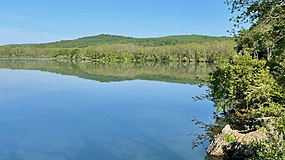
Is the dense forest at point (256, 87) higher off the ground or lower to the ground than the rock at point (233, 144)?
higher

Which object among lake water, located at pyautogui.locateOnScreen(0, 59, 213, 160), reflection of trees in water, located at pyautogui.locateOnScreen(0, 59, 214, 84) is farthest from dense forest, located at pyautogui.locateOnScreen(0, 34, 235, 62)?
lake water, located at pyautogui.locateOnScreen(0, 59, 213, 160)

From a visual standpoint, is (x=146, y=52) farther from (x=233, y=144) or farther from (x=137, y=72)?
(x=233, y=144)

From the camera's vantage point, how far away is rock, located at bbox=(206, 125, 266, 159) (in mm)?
9103

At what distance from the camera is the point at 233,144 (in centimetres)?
984

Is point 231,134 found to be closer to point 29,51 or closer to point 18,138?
point 18,138

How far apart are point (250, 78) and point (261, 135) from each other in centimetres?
433

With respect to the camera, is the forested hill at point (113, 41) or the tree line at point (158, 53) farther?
the forested hill at point (113, 41)

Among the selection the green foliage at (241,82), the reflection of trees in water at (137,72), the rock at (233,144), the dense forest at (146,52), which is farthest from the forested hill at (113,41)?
the rock at (233,144)

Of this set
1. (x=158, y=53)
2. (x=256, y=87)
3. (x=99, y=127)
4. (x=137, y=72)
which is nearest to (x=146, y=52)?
(x=158, y=53)

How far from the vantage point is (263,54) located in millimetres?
22125

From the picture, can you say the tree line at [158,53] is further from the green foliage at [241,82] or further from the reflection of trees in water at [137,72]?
the green foliage at [241,82]

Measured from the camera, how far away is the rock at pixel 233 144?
9103mm

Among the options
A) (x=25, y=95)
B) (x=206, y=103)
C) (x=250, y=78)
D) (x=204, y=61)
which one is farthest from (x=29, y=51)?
(x=250, y=78)

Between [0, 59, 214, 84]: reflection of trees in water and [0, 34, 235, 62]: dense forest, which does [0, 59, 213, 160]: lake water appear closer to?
[0, 59, 214, 84]: reflection of trees in water
